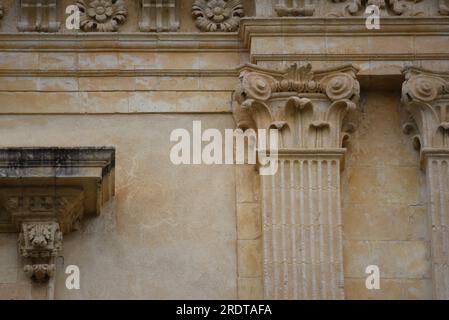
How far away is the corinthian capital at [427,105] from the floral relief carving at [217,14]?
1.87m

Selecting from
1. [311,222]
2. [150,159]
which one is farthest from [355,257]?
[150,159]

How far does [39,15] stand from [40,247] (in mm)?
2658

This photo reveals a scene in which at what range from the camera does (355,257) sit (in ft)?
73.8

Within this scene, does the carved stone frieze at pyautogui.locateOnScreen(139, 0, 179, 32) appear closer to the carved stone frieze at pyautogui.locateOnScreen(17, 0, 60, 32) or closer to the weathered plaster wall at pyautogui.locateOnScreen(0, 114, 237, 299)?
the carved stone frieze at pyautogui.locateOnScreen(17, 0, 60, 32)

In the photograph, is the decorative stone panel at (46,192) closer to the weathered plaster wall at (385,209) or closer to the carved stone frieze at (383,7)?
the weathered plaster wall at (385,209)

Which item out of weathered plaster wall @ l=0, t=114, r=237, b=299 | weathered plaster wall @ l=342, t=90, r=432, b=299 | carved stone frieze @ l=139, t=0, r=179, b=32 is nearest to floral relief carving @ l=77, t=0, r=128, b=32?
carved stone frieze @ l=139, t=0, r=179, b=32

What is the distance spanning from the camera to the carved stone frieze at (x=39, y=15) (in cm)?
2352

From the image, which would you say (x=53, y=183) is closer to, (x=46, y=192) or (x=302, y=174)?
(x=46, y=192)

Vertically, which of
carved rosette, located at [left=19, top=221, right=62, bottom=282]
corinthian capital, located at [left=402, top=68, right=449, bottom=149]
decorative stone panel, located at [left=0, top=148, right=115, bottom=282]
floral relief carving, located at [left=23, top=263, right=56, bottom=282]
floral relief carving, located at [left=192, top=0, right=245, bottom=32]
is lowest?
floral relief carving, located at [left=23, top=263, right=56, bottom=282]

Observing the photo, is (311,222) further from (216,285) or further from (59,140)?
(59,140)

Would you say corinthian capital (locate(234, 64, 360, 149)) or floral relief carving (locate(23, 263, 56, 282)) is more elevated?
corinthian capital (locate(234, 64, 360, 149))

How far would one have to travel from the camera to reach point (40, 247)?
2230 cm

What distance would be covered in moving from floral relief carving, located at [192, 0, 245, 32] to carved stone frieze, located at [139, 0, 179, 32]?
0.21 metres

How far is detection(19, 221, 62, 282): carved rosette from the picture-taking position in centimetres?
2227
